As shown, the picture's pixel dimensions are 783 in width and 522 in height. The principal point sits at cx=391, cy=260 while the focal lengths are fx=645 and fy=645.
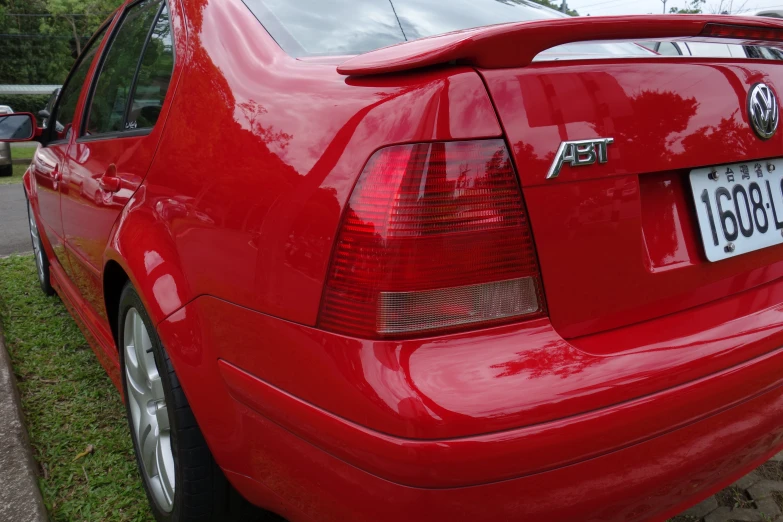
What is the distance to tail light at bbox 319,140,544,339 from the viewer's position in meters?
1.07

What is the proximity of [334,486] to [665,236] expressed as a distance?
0.79 meters

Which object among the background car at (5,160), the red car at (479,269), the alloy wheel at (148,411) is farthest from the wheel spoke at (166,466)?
the background car at (5,160)

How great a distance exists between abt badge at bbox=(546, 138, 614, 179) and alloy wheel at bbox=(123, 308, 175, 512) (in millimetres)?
1152

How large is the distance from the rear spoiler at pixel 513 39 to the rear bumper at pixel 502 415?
0.46 metres

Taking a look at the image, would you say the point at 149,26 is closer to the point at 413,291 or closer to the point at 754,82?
the point at 413,291

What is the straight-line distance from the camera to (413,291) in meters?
1.08

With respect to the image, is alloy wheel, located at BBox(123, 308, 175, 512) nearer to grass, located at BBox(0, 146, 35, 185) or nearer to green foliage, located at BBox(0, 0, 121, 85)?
grass, located at BBox(0, 146, 35, 185)

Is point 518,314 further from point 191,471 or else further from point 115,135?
point 115,135

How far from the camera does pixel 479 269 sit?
1.10 meters

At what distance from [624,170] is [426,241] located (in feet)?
1.30

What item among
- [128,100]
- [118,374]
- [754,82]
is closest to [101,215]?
[128,100]

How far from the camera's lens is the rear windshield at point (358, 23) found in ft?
4.86

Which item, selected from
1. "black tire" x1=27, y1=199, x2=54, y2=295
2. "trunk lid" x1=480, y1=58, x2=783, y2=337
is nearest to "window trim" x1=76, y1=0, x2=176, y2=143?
"trunk lid" x1=480, y1=58, x2=783, y2=337

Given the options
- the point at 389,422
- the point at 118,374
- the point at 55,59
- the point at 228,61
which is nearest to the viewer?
the point at 389,422
